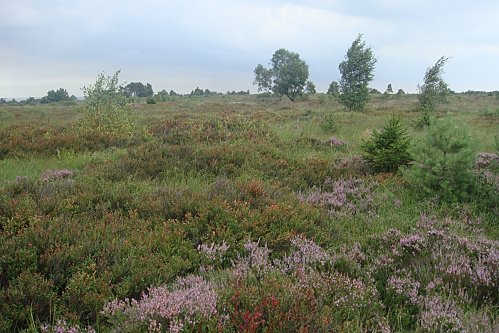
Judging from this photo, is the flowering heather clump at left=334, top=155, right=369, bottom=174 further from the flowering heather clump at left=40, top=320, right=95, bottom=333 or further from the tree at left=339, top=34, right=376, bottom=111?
the tree at left=339, top=34, right=376, bottom=111

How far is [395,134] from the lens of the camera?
7.87 metres

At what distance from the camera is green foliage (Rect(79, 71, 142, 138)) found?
41.3 feet

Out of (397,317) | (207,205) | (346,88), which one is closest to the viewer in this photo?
(397,317)

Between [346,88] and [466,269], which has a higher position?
[346,88]

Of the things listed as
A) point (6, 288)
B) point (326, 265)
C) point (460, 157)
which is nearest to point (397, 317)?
point (326, 265)

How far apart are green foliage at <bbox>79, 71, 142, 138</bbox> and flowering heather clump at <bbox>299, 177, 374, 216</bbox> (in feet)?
26.1

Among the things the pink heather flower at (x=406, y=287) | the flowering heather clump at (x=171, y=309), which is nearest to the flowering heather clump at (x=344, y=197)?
the pink heather flower at (x=406, y=287)

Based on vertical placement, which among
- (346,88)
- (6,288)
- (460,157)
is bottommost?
(6,288)

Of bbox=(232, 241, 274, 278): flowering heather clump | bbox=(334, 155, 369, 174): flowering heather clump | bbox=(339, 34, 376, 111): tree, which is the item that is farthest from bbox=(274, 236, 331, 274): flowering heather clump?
bbox=(339, 34, 376, 111): tree

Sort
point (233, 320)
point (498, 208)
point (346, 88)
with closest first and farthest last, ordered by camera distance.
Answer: point (233, 320)
point (498, 208)
point (346, 88)

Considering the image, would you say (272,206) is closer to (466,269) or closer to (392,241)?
(392,241)

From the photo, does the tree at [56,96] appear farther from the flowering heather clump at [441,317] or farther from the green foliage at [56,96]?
the flowering heather clump at [441,317]

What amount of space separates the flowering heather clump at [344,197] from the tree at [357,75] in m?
23.8

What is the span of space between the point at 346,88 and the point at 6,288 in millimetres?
30079
